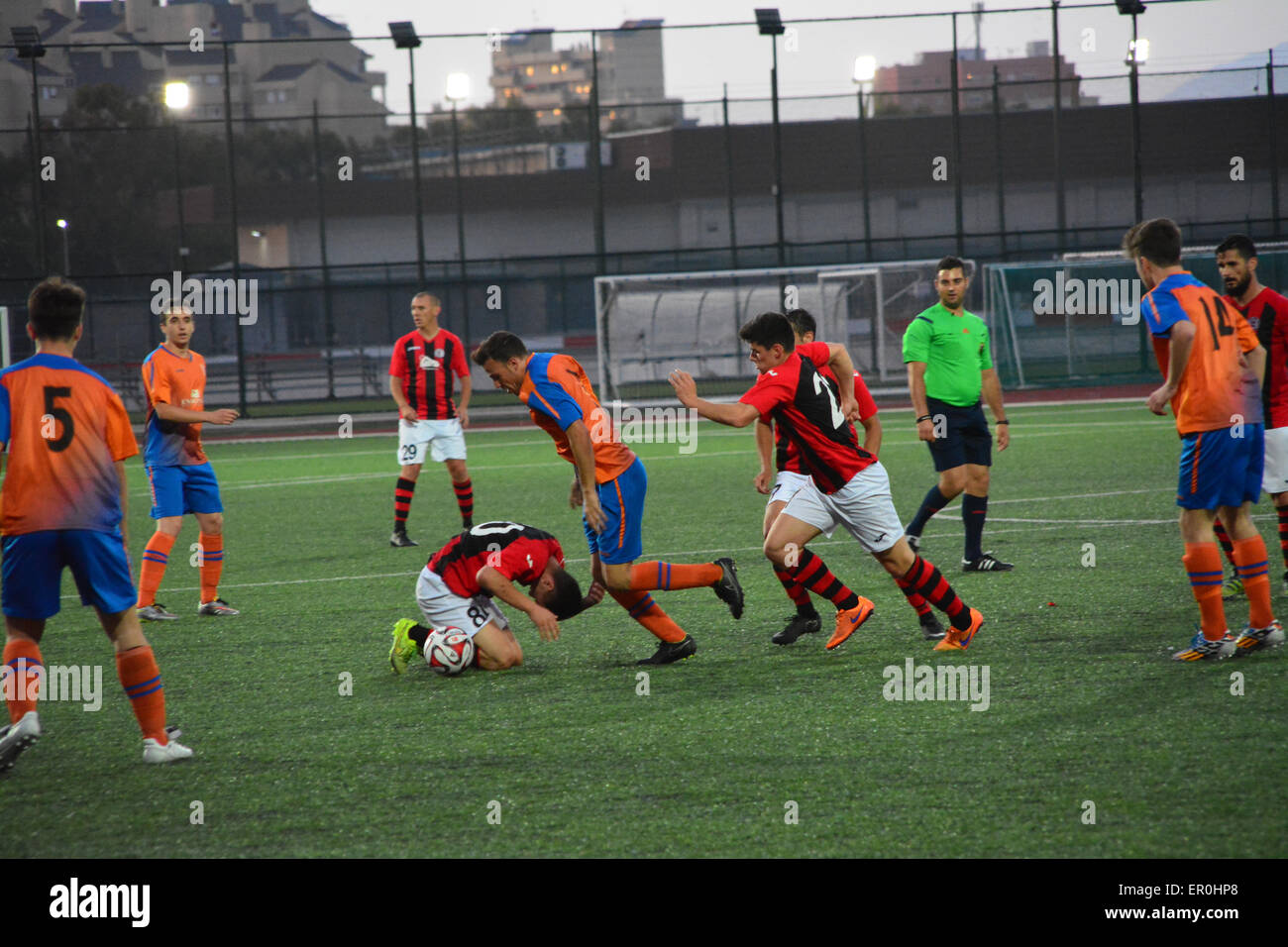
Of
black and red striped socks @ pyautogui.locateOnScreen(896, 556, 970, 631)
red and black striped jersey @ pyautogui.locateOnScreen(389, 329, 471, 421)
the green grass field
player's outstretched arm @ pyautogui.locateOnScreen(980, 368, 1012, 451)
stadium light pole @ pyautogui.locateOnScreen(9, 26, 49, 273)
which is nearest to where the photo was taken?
the green grass field

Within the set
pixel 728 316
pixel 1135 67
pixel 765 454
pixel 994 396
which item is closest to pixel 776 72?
pixel 728 316

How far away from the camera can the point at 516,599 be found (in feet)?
18.5

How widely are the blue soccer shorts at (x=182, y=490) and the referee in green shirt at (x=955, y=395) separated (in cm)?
461

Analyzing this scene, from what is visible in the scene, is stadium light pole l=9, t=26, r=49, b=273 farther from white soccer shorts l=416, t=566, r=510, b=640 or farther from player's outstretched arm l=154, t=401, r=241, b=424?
white soccer shorts l=416, t=566, r=510, b=640

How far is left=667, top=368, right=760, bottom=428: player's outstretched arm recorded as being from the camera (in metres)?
5.19

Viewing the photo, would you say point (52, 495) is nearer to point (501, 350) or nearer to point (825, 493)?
point (501, 350)

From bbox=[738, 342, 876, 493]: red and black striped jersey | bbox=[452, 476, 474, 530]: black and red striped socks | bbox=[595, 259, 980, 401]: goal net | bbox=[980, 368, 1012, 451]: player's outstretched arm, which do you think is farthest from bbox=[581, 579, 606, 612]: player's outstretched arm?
bbox=[595, 259, 980, 401]: goal net

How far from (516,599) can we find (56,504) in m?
2.01

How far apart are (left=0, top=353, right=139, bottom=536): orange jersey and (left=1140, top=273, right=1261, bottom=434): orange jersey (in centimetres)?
440

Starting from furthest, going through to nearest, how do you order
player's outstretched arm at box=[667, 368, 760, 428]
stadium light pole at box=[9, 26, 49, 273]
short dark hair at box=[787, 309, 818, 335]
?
stadium light pole at box=[9, 26, 49, 273] → short dark hair at box=[787, 309, 818, 335] → player's outstretched arm at box=[667, 368, 760, 428]

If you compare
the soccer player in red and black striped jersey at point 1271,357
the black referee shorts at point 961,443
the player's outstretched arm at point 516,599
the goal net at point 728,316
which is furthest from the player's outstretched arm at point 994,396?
the goal net at point 728,316

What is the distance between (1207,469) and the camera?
17.5 feet
